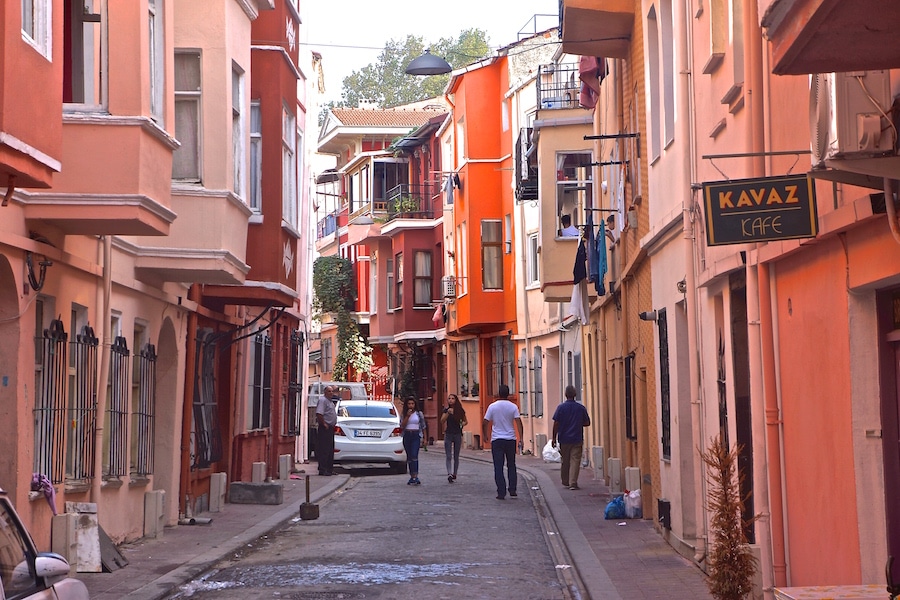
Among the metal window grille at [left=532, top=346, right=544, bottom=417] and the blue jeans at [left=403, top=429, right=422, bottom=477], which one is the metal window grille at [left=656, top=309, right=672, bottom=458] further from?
the metal window grille at [left=532, top=346, right=544, bottom=417]

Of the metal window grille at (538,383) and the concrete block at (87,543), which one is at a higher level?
the metal window grille at (538,383)

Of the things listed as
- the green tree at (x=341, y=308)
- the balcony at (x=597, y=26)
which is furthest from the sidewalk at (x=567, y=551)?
the green tree at (x=341, y=308)

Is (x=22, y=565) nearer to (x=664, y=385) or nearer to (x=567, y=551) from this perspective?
(x=567, y=551)

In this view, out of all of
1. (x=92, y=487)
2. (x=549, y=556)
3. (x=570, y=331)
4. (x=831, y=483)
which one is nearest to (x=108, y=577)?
(x=92, y=487)

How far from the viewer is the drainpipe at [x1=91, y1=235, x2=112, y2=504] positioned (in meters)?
14.8

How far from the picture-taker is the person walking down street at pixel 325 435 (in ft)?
101

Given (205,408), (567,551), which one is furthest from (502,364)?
(567,551)

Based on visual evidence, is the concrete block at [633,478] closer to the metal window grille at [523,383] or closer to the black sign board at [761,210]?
the black sign board at [761,210]

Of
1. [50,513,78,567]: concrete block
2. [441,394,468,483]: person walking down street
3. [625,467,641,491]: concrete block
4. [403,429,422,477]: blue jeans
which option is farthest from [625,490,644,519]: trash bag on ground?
[403,429,422,477]: blue jeans

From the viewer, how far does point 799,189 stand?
9.26m

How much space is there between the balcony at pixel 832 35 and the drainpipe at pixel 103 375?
9.64m

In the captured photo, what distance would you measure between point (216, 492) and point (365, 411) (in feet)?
36.1

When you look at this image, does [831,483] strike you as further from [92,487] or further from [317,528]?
[317,528]

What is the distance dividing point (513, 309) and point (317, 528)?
2617 cm
